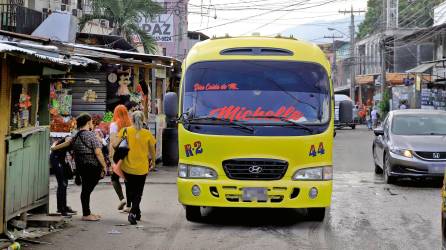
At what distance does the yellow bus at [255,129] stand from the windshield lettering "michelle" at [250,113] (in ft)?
0.05

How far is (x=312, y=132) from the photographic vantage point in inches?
394

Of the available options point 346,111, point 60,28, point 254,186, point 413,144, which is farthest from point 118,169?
point 60,28

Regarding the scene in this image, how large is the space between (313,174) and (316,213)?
0.92m

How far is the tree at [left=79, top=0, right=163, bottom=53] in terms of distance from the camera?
27.6m

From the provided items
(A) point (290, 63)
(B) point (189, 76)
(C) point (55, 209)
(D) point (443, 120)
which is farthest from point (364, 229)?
(D) point (443, 120)

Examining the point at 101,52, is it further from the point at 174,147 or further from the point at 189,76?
the point at 189,76

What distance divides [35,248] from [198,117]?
2.93 metres

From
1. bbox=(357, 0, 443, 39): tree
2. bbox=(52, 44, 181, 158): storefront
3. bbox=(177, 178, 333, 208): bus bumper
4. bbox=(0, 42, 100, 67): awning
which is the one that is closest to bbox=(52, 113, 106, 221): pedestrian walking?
bbox=(0, 42, 100, 67): awning

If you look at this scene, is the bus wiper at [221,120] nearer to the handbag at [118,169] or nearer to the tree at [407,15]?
the handbag at [118,169]

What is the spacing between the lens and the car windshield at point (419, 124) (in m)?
15.8

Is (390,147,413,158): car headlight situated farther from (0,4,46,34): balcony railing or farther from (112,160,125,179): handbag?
(0,4,46,34): balcony railing

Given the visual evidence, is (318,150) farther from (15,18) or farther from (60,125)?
(15,18)

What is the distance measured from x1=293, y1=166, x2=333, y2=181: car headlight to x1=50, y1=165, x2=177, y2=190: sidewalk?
21.2ft

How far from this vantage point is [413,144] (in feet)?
49.1
